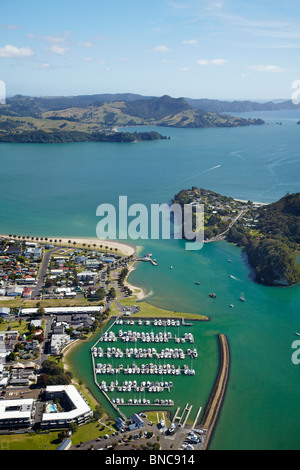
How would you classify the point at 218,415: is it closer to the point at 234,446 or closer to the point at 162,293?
the point at 234,446

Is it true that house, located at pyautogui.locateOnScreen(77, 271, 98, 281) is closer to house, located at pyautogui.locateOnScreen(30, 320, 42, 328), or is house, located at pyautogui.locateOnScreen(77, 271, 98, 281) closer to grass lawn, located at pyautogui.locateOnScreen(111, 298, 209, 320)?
grass lawn, located at pyautogui.locateOnScreen(111, 298, 209, 320)

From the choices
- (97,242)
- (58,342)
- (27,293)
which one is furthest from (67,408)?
(97,242)

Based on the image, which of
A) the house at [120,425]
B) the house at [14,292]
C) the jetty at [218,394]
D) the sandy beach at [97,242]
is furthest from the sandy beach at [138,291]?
the house at [120,425]

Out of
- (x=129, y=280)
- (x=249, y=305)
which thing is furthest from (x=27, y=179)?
(x=249, y=305)

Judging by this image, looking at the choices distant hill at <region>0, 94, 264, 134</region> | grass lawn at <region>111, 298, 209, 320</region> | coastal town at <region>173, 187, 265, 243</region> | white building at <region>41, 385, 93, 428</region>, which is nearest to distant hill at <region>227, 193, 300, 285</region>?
coastal town at <region>173, 187, 265, 243</region>

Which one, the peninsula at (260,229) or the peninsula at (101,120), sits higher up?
the peninsula at (101,120)

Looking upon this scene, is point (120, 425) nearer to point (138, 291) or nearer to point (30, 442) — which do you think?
point (30, 442)

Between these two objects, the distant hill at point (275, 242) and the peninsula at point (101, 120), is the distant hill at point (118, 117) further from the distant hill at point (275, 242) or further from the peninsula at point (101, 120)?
the distant hill at point (275, 242)
